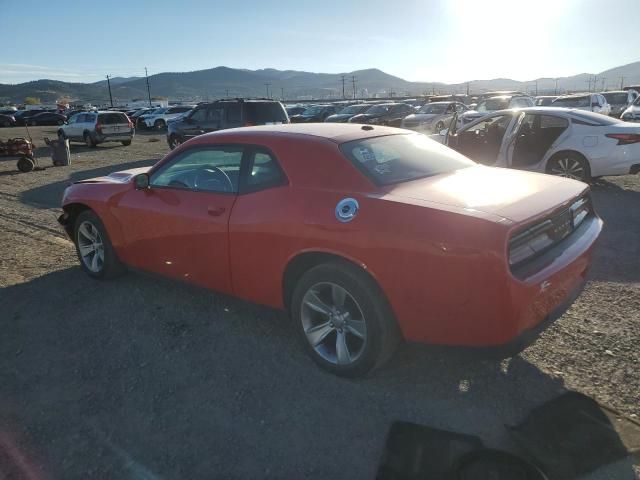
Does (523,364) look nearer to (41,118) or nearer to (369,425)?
(369,425)

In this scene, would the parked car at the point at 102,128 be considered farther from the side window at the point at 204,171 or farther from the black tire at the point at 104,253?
the side window at the point at 204,171

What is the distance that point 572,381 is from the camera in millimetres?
2998

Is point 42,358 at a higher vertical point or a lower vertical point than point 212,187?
lower

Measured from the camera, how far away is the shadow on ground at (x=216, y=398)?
249cm

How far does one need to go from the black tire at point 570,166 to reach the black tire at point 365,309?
6.58m

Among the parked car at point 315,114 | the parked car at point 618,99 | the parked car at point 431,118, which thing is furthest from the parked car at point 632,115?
the parked car at point 315,114

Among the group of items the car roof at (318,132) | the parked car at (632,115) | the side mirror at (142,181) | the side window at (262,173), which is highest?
the car roof at (318,132)

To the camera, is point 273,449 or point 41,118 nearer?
point 273,449

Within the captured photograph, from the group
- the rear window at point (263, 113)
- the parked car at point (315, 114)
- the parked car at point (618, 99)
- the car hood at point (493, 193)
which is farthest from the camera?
the parked car at point (315, 114)

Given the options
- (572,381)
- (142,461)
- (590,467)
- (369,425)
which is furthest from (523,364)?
(142,461)

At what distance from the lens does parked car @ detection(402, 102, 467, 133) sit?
20.9m

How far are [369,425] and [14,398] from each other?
2232mm

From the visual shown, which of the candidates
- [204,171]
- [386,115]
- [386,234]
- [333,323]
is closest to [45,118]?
[386,115]

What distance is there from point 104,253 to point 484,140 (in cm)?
734
